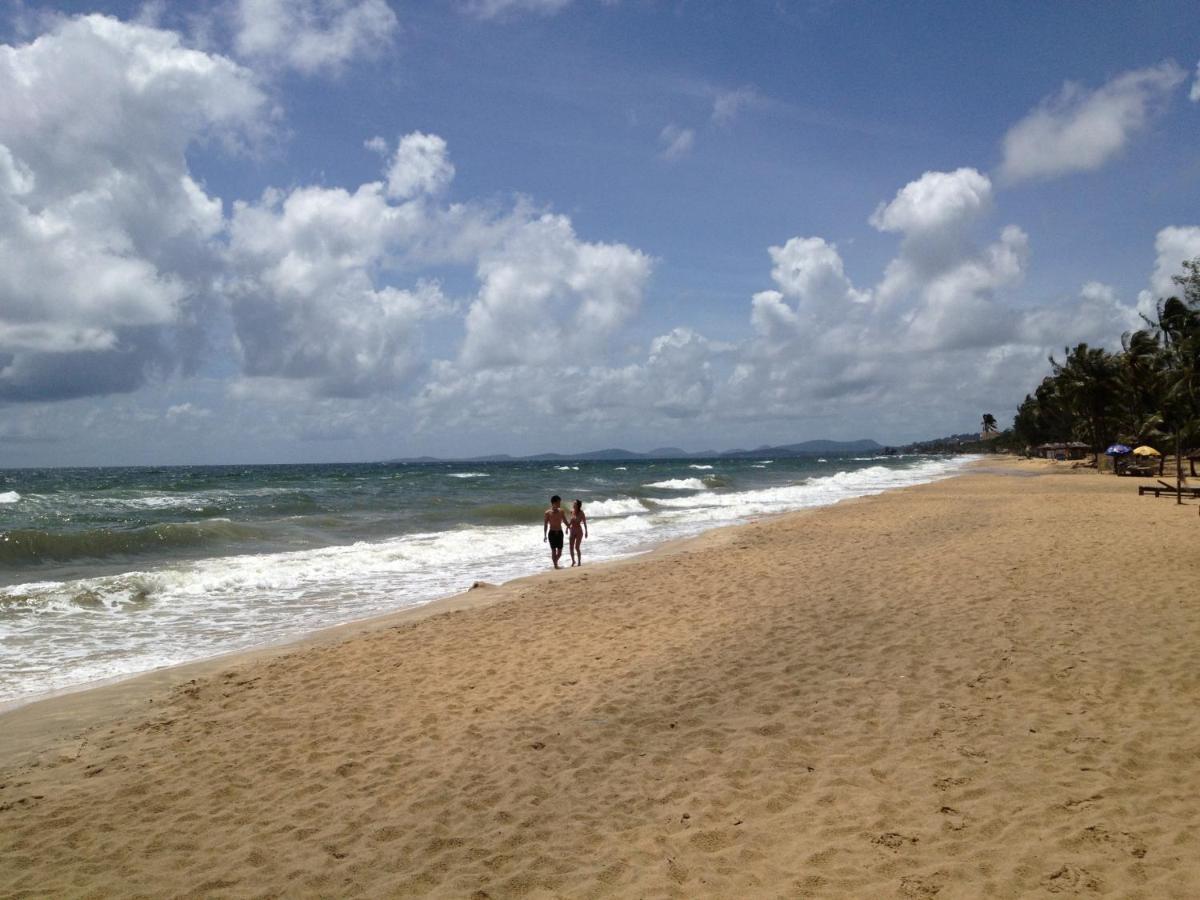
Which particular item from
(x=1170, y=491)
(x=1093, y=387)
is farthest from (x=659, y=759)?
(x=1093, y=387)

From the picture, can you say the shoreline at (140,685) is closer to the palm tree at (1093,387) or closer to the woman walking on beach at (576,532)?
the woman walking on beach at (576,532)

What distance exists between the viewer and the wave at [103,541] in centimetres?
1923

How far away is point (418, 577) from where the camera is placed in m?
15.4

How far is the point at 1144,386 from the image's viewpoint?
1905 inches

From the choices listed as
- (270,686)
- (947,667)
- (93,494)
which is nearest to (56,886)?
(270,686)

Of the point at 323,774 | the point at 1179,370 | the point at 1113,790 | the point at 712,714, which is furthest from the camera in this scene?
the point at 1179,370

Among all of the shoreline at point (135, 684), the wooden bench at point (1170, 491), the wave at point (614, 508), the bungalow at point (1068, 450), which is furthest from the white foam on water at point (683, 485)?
the bungalow at point (1068, 450)

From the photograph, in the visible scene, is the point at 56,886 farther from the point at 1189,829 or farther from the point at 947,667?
the point at 947,667

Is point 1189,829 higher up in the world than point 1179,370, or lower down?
lower down

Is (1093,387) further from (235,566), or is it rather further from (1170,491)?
(235,566)

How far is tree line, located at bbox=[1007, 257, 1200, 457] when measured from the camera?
111 ft

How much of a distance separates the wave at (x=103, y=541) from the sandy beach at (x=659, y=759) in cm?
1416

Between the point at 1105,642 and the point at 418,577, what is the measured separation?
11970mm

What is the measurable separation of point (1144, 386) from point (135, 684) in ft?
189
